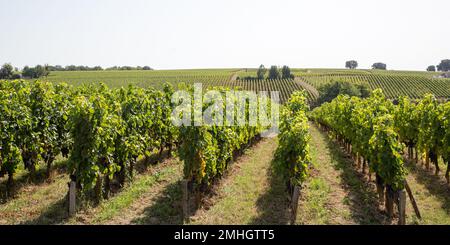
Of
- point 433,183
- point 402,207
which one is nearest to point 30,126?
point 402,207

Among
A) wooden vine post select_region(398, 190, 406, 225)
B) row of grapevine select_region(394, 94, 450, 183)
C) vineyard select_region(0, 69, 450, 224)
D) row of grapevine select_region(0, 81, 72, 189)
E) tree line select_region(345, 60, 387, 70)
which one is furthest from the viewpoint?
tree line select_region(345, 60, 387, 70)

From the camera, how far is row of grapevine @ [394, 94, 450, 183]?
12.8 metres

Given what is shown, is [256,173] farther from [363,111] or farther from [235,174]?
[363,111]

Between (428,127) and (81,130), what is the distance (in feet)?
45.0

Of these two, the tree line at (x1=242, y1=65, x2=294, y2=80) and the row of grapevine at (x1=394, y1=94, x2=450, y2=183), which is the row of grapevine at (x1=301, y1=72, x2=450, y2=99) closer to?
the tree line at (x1=242, y1=65, x2=294, y2=80)

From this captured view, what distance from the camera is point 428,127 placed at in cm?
1443

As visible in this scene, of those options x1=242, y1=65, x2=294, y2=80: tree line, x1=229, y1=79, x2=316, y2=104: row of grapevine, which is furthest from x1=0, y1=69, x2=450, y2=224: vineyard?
x1=242, y1=65, x2=294, y2=80: tree line

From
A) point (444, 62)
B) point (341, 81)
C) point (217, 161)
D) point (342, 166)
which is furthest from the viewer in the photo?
point (444, 62)

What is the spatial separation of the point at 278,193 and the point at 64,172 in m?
8.46

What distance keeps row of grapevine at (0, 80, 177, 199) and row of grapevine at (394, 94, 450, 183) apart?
1018cm

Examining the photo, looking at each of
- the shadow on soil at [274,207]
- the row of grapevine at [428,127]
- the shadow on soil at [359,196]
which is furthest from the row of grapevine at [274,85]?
the shadow on soil at [274,207]

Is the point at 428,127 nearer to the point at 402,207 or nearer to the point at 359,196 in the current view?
the point at 359,196
